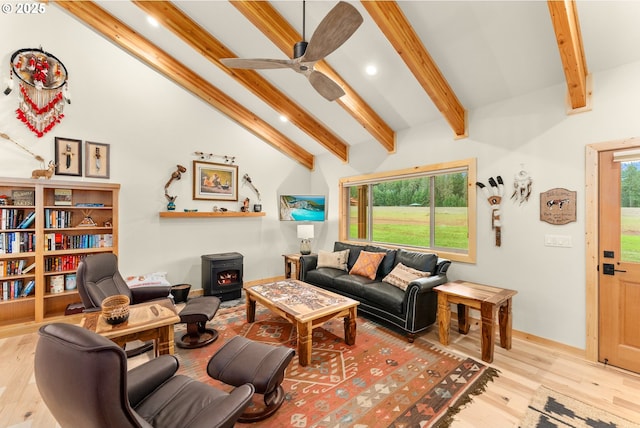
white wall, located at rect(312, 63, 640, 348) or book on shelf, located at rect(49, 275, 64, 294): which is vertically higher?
white wall, located at rect(312, 63, 640, 348)

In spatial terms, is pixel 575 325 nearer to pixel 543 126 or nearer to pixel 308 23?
pixel 543 126

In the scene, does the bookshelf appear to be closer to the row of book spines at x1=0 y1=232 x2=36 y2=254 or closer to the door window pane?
the row of book spines at x1=0 y1=232 x2=36 y2=254

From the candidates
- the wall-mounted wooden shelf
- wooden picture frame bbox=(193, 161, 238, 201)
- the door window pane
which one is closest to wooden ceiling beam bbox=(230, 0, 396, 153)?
wooden picture frame bbox=(193, 161, 238, 201)

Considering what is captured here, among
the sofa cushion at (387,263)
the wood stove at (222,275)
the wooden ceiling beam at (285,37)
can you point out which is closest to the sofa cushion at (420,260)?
the sofa cushion at (387,263)

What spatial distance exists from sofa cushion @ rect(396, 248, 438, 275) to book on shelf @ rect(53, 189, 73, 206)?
4765 mm

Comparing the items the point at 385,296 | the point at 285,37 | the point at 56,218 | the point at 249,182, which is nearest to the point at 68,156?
the point at 56,218

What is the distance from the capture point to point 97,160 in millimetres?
4047

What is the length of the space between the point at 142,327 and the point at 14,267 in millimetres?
2817

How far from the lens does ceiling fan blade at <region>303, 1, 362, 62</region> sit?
1.89 metres

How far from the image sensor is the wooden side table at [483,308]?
8.98 feet

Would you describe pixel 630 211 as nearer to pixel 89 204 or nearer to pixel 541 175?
pixel 541 175

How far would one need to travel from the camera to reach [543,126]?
3.15m

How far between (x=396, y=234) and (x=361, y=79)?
268 centimetres

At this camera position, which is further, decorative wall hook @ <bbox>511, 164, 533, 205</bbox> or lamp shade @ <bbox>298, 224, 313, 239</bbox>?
lamp shade @ <bbox>298, 224, 313, 239</bbox>
